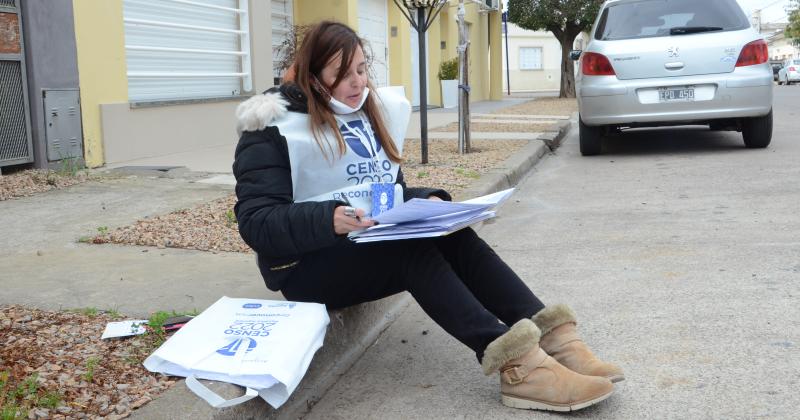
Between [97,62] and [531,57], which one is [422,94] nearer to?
[97,62]

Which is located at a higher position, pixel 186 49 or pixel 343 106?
pixel 186 49

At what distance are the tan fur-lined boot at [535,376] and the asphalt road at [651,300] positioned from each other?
0.21 ft

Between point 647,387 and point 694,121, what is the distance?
6.23m

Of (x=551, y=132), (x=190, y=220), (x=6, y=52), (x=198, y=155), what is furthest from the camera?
(x=551, y=132)

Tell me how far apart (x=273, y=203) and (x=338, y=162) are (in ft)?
1.03

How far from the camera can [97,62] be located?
26.6ft

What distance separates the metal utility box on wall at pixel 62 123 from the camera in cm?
743

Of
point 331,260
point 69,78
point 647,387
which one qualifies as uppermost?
point 69,78

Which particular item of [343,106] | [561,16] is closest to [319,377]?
[343,106]

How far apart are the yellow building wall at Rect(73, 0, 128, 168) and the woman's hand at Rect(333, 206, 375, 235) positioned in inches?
230

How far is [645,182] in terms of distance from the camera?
286 inches

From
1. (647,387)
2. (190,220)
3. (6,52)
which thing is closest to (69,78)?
(6,52)

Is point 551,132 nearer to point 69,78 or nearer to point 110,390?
point 69,78

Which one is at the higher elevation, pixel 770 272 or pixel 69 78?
pixel 69 78
